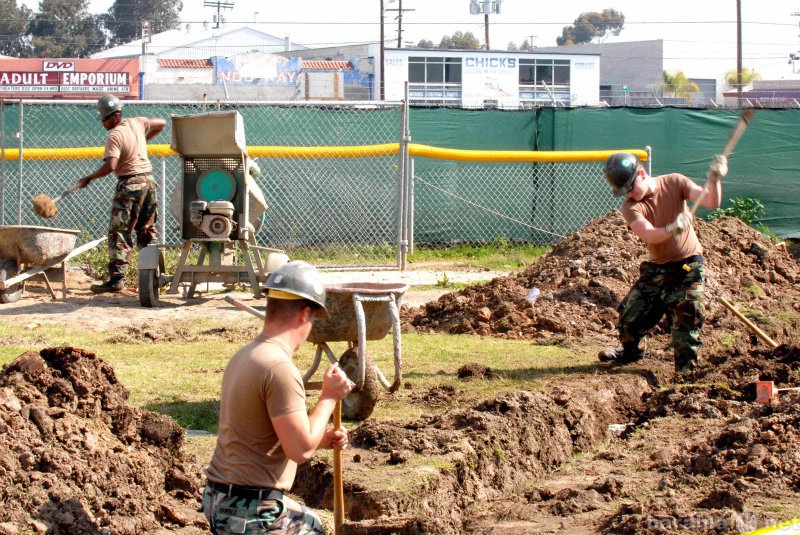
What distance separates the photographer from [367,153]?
14.6 m

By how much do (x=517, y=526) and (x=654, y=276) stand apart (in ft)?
13.2

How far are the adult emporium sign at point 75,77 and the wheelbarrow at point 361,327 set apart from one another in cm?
4607

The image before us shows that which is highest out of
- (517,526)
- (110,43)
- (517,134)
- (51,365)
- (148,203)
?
(110,43)

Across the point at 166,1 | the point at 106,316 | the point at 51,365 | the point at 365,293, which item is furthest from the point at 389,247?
the point at 166,1

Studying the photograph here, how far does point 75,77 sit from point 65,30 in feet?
151

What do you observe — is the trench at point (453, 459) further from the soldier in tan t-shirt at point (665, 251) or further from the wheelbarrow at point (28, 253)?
the wheelbarrow at point (28, 253)

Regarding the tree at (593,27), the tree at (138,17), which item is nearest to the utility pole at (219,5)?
the tree at (138,17)

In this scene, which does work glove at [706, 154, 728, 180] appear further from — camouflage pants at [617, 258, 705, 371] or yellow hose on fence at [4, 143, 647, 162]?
yellow hose on fence at [4, 143, 647, 162]

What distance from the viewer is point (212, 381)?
812 centimetres

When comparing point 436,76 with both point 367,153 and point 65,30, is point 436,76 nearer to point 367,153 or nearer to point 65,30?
point 65,30

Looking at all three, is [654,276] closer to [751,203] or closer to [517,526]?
[517,526]

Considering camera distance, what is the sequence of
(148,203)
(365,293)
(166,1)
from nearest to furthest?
(365,293) → (148,203) → (166,1)

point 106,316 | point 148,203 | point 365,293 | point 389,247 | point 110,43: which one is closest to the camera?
point 365,293

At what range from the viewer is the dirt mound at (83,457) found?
15.6 ft
